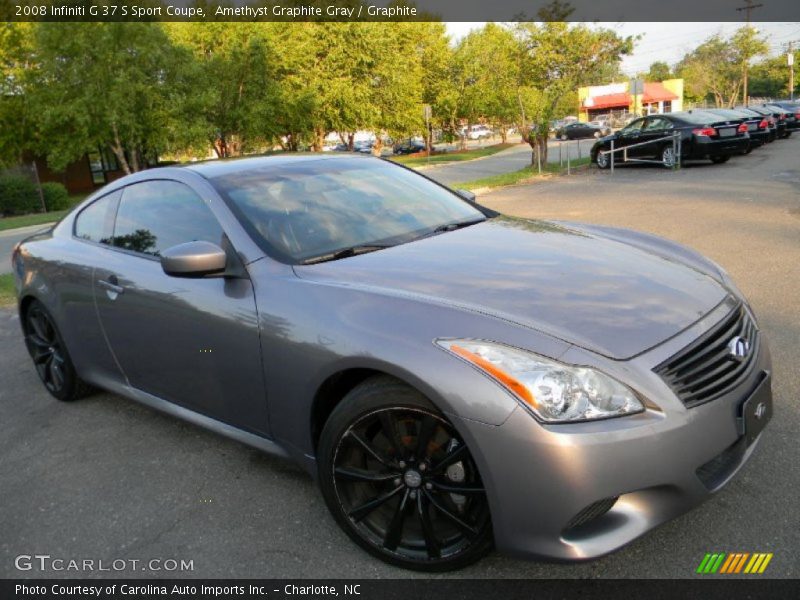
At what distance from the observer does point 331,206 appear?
11.0ft

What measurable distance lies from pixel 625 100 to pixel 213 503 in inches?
3094

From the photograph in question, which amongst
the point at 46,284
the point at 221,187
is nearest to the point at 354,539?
the point at 221,187

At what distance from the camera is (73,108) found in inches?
1003

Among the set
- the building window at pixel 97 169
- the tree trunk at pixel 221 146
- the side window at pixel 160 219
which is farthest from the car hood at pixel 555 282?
the building window at pixel 97 169

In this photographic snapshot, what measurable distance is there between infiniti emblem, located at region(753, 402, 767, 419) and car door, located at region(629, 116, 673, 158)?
18.4 meters

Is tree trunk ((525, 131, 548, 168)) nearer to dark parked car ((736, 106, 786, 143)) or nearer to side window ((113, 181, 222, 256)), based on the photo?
dark parked car ((736, 106, 786, 143))

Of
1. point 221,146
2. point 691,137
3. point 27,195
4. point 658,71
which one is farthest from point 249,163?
point 658,71

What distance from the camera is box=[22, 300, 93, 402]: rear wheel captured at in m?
4.30

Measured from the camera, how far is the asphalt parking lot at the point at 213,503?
2.49 meters

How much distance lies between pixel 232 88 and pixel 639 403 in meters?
32.0

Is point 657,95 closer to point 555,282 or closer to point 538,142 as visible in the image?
point 538,142

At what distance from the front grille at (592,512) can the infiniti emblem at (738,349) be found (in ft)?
2.47
